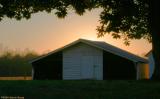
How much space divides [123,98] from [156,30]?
1386cm

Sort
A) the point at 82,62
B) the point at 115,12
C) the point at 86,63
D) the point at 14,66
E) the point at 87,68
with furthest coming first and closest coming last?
the point at 14,66 < the point at 82,62 < the point at 86,63 < the point at 87,68 < the point at 115,12

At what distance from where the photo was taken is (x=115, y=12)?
29625mm

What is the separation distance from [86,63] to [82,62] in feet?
1.48

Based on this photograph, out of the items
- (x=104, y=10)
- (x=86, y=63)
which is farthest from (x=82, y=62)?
(x=104, y=10)

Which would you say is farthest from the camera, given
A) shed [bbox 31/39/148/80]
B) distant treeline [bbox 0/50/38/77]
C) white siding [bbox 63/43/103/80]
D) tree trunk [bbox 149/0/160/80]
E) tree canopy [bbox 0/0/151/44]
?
distant treeline [bbox 0/50/38/77]

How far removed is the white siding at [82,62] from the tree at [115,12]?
15013 mm

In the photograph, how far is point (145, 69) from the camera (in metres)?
58.0

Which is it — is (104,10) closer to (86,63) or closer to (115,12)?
(115,12)

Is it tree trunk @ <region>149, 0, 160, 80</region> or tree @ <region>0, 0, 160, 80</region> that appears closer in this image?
tree @ <region>0, 0, 160, 80</region>

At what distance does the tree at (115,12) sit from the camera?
2605cm

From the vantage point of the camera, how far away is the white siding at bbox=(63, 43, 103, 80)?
50375mm

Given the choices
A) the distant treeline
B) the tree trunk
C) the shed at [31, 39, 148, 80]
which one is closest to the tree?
the tree trunk

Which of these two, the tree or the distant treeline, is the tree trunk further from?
the distant treeline

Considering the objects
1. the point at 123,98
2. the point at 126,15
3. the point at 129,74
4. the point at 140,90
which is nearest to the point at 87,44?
the point at 129,74
